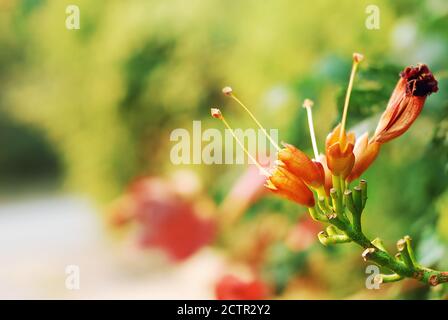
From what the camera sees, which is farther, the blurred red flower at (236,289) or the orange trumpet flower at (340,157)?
the blurred red flower at (236,289)

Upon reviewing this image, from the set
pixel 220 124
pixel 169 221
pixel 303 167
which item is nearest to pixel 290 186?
pixel 303 167

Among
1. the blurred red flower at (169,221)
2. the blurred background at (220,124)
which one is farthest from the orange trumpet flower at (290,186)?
the blurred red flower at (169,221)

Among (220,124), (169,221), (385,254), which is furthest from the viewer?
(220,124)

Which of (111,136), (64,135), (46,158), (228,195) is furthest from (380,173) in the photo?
(46,158)

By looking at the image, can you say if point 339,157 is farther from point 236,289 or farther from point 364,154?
point 236,289

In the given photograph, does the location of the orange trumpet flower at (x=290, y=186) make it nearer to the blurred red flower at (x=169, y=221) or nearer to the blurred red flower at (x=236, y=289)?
the blurred red flower at (x=236, y=289)

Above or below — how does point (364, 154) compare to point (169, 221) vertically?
below

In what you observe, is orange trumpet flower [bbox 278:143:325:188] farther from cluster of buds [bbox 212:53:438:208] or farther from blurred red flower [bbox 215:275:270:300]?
blurred red flower [bbox 215:275:270:300]
